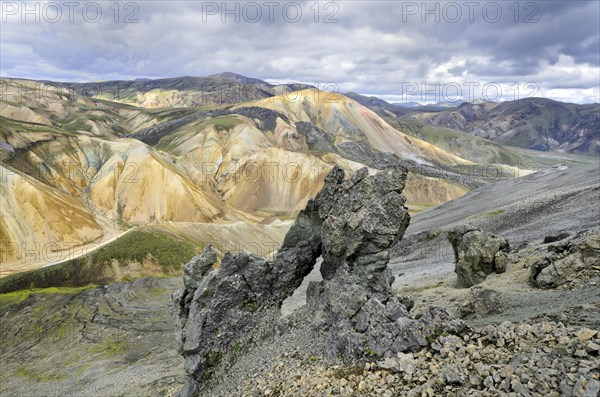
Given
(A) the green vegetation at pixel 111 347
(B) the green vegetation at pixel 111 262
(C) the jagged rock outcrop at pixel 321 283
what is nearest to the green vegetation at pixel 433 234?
(C) the jagged rock outcrop at pixel 321 283

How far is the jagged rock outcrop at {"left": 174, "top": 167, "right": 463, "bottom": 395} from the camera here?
23922 mm

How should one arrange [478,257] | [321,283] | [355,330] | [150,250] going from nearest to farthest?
[355,330] < [321,283] < [478,257] < [150,250]

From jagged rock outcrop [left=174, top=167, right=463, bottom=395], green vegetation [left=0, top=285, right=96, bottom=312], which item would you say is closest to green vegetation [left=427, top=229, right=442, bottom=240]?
jagged rock outcrop [left=174, top=167, right=463, bottom=395]

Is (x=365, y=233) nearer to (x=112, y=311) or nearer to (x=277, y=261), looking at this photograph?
(x=277, y=261)

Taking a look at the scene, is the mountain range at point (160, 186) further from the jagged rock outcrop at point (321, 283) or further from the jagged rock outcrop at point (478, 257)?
the jagged rock outcrop at point (321, 283)

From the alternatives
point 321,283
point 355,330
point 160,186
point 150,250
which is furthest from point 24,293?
point 355,330

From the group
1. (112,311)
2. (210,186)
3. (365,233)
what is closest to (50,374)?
(112,311)

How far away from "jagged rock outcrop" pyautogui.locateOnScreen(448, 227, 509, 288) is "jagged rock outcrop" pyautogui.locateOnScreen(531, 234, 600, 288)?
19.9 feet

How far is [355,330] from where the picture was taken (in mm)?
19812

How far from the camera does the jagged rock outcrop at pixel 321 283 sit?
2392 cm

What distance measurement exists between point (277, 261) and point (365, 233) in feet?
23.6

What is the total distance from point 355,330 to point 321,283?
24.6ft

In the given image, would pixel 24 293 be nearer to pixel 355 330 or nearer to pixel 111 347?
pixel 111 347

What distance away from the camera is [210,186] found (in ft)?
497
